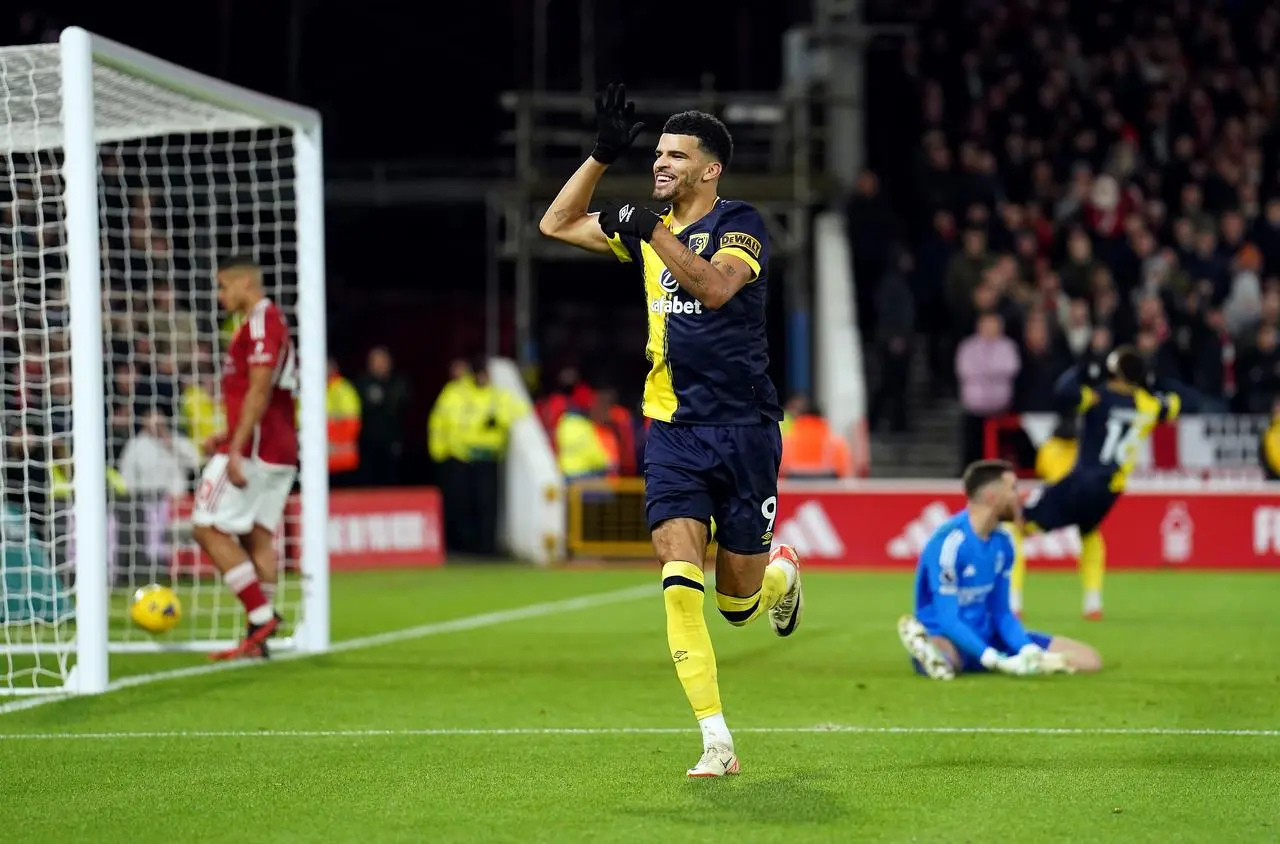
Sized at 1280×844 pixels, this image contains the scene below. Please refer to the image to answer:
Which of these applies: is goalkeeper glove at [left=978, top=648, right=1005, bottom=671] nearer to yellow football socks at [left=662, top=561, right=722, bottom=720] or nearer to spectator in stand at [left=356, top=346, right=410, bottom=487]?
yellow football socks at [left=662, top=561, right=722, bottom=720]

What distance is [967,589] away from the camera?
10.4 metres

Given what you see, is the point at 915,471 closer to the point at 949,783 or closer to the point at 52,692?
the point at 52,692

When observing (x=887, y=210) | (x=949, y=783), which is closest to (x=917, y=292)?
(x=887, y=210)

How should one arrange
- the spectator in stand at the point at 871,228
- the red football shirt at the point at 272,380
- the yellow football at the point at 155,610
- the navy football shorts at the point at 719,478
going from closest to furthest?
1. the navy football shorts at the point at 719,478
2. the red football shirt at the point at 272,380
3. the yellow football at the point at 155,610
4. the spectator in stand at the point at 871,228

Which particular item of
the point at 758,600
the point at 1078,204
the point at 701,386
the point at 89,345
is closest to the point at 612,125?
the point at 701,386

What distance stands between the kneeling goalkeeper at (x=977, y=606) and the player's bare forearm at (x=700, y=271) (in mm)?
3880

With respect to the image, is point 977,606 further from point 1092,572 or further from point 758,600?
point 1092,572

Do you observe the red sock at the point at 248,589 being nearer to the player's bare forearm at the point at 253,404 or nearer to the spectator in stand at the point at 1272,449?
the player's bare forearm at the point at 253,404

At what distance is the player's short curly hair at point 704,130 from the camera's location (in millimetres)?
6996

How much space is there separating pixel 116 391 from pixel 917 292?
9529 millimetres

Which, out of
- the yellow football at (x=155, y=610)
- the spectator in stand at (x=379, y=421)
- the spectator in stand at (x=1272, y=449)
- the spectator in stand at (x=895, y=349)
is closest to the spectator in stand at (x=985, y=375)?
the spectator in stand at (x=895, y=349)

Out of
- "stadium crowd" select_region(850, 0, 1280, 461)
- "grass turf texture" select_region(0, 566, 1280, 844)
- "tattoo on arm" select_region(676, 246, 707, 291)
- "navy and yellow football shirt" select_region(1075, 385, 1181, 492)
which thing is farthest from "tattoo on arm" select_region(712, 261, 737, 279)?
"stadium crowd" select_region(850, 0, 1280, 461)

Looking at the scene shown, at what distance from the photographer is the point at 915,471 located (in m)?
22.5

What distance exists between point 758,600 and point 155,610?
17.3 feet
